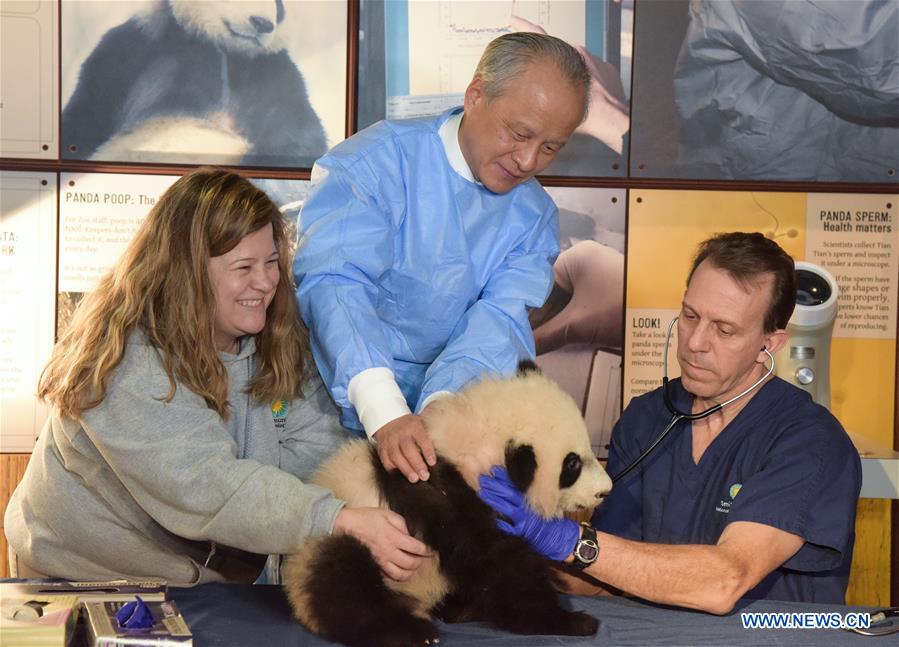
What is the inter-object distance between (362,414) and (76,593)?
0.58 m

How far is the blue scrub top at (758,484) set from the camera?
1858 mm

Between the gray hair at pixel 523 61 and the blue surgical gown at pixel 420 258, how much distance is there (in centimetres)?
26

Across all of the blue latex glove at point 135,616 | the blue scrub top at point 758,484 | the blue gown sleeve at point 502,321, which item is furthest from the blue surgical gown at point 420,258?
the blue latex glove at point 135,616

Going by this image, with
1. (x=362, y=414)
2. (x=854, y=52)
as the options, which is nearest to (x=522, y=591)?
(x=362, y=414)

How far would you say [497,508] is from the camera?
1646 millimetres

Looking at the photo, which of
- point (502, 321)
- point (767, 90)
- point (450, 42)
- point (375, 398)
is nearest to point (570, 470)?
point (375, 398)

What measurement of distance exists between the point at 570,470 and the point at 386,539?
Result: 0.39m

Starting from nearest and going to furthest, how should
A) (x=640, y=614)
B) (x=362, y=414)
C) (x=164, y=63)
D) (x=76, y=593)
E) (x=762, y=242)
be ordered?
1. (x=76, y=593)
2. (x=640, y=614)
3. (x=362, y=414)
4. (x=762, y=242)
5. (x=164, y=63)

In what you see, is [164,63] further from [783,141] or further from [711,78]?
[783,141]

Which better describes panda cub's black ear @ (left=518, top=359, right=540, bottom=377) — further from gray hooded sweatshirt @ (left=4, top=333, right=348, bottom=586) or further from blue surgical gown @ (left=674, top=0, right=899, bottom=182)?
blue surgical gown @ (left=674, top=0, right=899, bottom=182)

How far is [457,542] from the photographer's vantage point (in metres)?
1.61

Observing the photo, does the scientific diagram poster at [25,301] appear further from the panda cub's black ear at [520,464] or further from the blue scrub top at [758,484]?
the panda cub's black ear at [520,464]

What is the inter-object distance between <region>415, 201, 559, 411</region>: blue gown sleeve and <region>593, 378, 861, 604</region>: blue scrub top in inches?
14.5

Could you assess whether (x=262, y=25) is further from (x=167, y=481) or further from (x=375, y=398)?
(x=167, y=481)
